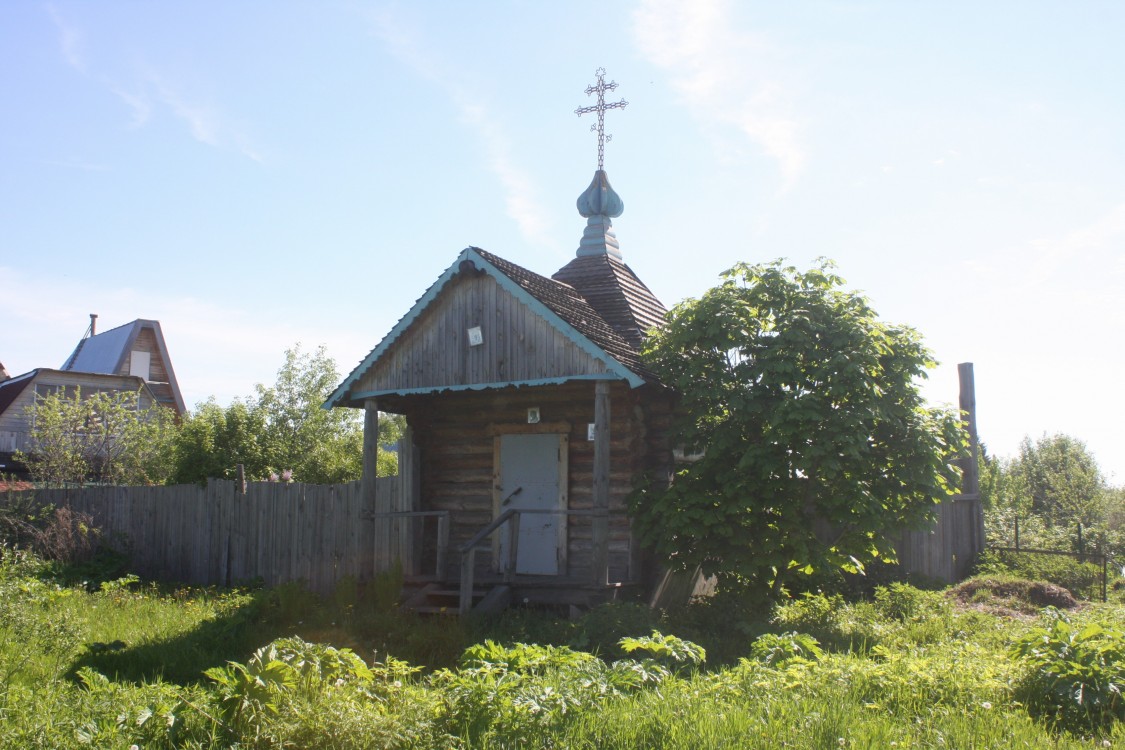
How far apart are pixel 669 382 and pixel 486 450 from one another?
3.67 m

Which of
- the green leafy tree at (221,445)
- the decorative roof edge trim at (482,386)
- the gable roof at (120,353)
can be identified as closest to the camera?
the decorative roof edge trim at (482,386)

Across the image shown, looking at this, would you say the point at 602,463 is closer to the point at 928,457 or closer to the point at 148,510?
the point at 928,457

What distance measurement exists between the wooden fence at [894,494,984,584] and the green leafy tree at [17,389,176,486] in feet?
58.3

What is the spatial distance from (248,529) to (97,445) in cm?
1136

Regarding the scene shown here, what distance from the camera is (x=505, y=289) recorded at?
1288cm

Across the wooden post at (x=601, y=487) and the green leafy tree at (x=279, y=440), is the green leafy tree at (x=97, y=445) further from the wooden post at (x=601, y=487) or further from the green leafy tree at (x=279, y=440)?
the wooden post at (x=601, y=487)

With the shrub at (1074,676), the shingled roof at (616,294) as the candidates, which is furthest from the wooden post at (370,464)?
the shrub at (1074,676)

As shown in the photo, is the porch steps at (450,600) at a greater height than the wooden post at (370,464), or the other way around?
the wooden post at (370,464)

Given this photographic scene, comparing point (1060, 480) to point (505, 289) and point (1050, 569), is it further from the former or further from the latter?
point (505, 289)

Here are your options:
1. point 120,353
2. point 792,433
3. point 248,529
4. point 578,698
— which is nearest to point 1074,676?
point 578,698

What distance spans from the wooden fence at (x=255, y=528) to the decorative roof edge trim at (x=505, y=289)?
183cm

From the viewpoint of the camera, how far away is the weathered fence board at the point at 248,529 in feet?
49.2

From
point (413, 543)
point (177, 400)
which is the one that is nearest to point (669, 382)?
point (413, 543)

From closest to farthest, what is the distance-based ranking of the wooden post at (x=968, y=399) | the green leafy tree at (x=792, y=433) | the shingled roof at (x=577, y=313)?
the green leafy tree at (x=792, y=433)
the shingled roof at (x=577, y=313)
the wooden post at (x=968, y=399)
